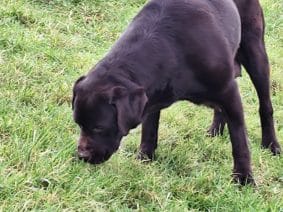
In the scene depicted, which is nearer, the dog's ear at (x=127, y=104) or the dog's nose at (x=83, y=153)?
the dog's ear at (x=127, y=104)

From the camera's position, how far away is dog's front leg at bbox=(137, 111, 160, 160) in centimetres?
418

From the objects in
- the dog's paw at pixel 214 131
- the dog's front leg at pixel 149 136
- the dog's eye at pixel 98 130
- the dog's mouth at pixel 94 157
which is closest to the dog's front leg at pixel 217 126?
the dog's paw at pixel 214 131

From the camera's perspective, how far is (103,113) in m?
3.35

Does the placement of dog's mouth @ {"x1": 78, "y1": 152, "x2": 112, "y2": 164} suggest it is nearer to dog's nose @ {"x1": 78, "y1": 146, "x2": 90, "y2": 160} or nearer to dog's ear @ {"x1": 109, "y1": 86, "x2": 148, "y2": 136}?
dog's nose @ {"x1": 78, "y1": 146, "x2": 90, "y2": 160}

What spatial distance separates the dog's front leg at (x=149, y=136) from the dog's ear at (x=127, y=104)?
833 mm

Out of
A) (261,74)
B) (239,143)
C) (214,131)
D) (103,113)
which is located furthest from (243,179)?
(103,113)

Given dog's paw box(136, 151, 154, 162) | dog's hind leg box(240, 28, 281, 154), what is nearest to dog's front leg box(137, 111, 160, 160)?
dog's paw box(136, 151, 154, 162)

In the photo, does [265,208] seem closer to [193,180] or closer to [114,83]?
[193,180]

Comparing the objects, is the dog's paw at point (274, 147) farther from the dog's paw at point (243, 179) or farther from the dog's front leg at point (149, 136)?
the dog's front leg at point (149, 136)

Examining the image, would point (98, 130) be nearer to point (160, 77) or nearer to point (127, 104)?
point (127, 104)

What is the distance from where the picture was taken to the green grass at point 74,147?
3.31 meters

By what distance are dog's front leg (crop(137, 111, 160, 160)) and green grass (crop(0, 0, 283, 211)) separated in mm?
78

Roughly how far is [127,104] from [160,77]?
40 cm

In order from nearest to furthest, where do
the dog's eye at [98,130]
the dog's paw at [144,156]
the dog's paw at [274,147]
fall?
the dog's eye at [98,130], the dog's paw at [144,156], the dog's paw at [274,147]
